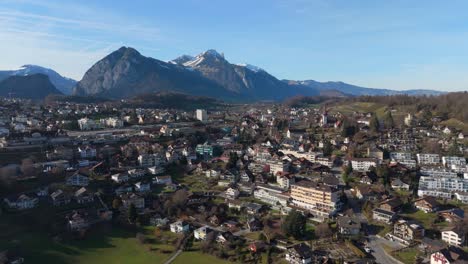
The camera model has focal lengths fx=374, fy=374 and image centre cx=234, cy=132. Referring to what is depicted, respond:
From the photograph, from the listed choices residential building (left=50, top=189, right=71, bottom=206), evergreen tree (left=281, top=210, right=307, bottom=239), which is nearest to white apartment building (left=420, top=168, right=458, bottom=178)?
evergreen tree (left=281, top=210, right=307, bottom=239)

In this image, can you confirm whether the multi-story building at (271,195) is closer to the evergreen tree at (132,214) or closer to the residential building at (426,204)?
the residential building at (426,204)

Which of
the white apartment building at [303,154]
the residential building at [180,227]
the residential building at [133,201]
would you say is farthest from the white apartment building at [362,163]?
the residential building at [133,201]

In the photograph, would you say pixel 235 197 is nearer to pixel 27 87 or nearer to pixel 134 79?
pixel 27 87

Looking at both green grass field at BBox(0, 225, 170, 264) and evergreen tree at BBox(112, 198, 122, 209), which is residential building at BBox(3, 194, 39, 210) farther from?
evergreen tree at BBox(112, 198, 122, 209)

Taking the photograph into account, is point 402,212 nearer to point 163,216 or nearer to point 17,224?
point 163,216

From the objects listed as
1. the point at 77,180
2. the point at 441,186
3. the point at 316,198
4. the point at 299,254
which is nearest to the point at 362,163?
the point at 441,186

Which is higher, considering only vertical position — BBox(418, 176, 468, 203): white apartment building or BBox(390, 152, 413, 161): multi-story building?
BBox(390, 152, 413, 161): multi-story building
